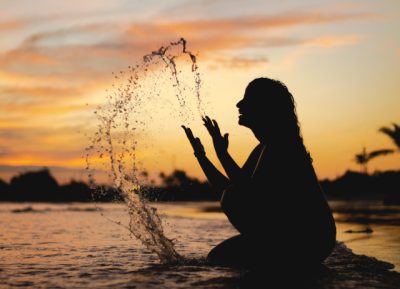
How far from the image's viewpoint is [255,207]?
4.84 metres

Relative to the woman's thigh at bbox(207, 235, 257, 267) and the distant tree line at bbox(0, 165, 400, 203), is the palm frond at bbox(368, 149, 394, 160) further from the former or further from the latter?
the distant tree line at bbox(0, 165, 400, 203)

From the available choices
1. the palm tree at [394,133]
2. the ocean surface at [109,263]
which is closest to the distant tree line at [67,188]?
Answer: the palm tree at [394,133]

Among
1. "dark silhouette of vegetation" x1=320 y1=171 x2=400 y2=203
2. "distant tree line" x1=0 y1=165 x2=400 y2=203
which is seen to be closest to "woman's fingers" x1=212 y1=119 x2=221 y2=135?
"dark silhouette of vegetation" x1=320 y1=171 x2=400 y2=203

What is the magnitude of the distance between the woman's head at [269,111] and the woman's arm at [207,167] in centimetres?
49

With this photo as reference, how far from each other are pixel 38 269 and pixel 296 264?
3.13 metres

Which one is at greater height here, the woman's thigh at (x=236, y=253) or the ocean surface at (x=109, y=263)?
the woman's thigh at (x=236, y=253)

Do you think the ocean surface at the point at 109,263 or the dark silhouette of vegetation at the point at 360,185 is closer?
the ocean surface at the point at 109,263

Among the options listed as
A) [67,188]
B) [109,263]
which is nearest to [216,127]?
[109,263]

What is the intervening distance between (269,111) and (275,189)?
29.4 inches

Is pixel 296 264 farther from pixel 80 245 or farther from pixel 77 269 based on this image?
pixel 80 245

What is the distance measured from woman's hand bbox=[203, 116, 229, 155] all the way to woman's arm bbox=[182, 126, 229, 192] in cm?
40

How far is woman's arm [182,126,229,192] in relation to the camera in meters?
5.20

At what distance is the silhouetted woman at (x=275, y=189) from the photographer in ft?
15.9

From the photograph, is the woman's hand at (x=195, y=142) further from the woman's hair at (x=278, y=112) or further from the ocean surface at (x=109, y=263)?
the ocean surface at (x=109, y=263)
